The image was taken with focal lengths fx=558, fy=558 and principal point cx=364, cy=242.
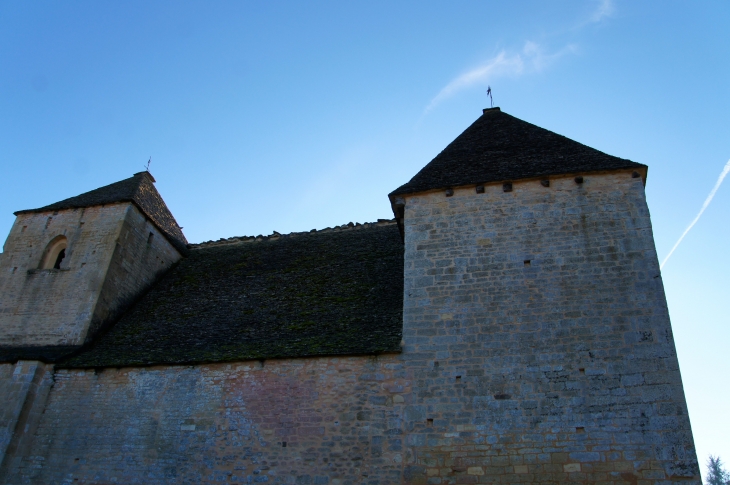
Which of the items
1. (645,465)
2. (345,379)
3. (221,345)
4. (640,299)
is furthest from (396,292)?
Answer: (645,465)

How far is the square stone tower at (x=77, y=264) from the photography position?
1146 cm

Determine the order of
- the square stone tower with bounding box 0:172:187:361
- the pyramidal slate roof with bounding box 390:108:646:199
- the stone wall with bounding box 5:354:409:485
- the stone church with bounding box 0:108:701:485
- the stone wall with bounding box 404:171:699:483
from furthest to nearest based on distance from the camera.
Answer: the square stone tower with bounding box 0:172:187:361 < the pyramidal slate roof with bounding box 390:108:646:199 < the stone wall with bounding box 5:354:409:485 < the stone church with bounding box 0:108:701:485 < the stone wall with bounding box 404:171:699:483

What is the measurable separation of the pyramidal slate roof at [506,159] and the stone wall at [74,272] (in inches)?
Result: 263

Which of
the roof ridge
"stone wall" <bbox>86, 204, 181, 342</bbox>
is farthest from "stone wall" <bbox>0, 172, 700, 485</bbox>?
the roof ridge

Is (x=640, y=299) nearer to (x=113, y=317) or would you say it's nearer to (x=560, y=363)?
Result: (x=560, y=363)

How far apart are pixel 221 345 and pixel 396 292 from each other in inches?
132

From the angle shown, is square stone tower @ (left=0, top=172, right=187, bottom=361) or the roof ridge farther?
the roof ridge

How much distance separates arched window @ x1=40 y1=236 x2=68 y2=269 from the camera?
13125 mm

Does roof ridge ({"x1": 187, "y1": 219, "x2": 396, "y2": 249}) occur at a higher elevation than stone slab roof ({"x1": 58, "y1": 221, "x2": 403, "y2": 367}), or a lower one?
higher

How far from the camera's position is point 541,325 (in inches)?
336

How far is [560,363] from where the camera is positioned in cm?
812

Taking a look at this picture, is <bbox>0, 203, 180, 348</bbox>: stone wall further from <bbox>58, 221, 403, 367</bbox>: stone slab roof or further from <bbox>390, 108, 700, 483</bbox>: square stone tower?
<bbox>390, 108, 700, 483</bbox>: square stone tower

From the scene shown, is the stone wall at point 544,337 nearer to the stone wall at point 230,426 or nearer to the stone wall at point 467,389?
the stone wall at point 467,389

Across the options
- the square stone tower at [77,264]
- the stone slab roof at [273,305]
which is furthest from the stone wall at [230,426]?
the square stone tower at [77,264]
